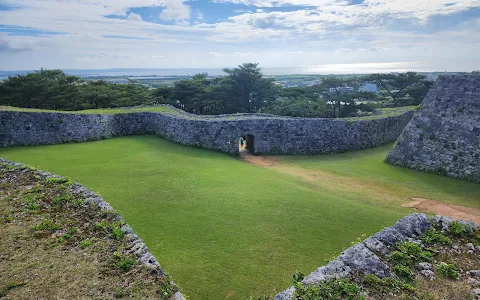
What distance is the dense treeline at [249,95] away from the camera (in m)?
31.2

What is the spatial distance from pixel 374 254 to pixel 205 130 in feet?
39.8

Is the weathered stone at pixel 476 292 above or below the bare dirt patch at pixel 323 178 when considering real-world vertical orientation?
above

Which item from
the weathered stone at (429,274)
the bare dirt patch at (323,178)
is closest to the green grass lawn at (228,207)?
the bare dirt patch at (323,178)

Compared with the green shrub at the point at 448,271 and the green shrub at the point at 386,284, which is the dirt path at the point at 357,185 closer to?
the green shrub at the point at 448,271

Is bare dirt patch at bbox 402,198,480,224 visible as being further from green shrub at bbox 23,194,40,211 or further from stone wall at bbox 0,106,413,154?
green shrub at bbox 23,194,40,211

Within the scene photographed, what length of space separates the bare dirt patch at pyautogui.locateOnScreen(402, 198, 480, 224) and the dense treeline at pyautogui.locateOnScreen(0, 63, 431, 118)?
22972mm

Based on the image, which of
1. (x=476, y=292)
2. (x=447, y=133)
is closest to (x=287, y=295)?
(x=476, y=292)

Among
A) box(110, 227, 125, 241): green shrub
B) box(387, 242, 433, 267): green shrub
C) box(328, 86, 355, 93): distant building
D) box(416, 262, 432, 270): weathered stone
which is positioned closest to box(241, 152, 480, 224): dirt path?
box(387, 242, 433, 267): green shrub

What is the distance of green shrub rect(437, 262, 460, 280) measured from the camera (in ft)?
14.7

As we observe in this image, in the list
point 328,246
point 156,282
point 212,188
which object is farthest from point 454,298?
point 212,188

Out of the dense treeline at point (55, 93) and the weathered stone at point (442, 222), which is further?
the dense treeline at point (55, 93)

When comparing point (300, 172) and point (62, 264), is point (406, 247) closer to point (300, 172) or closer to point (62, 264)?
point (62, 264)

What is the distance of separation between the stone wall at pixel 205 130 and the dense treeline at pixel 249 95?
14.8 m

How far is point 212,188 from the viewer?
383 inches
